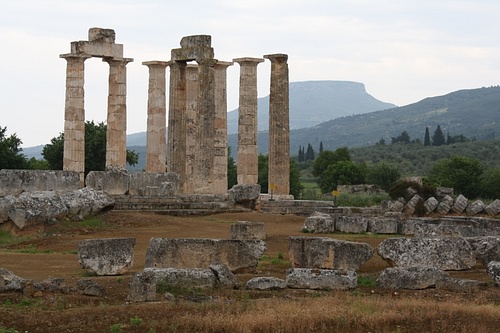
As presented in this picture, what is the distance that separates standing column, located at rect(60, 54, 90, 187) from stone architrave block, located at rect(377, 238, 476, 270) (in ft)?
102

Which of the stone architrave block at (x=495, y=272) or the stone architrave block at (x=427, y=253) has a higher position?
the stone architrave block at (x=427, y=253)

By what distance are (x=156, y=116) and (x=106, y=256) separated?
3442 cm

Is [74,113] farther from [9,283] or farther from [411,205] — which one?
[9,283]

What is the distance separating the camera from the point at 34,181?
136 ft

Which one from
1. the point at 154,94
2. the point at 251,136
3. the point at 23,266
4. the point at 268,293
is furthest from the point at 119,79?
the point at 268,293

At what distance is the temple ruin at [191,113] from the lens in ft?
177

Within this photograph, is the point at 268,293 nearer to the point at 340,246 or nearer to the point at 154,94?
the point at 340,246

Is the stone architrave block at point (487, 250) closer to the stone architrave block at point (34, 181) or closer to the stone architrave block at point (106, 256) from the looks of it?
the stone architrave block at point (106, 256)

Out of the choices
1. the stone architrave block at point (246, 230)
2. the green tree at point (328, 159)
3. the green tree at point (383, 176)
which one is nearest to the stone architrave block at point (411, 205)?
the stone architrave block at point (246, 230)

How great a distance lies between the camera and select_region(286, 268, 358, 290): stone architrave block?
23.0 meters

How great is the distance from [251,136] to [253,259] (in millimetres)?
32474

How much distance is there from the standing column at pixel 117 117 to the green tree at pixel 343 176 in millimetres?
36462

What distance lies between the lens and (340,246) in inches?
1038

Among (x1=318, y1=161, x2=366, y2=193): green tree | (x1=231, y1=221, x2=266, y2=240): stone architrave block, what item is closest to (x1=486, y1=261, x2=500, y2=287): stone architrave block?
(x1=231, y1=221, x2=266, y2=240): stone architrave block
